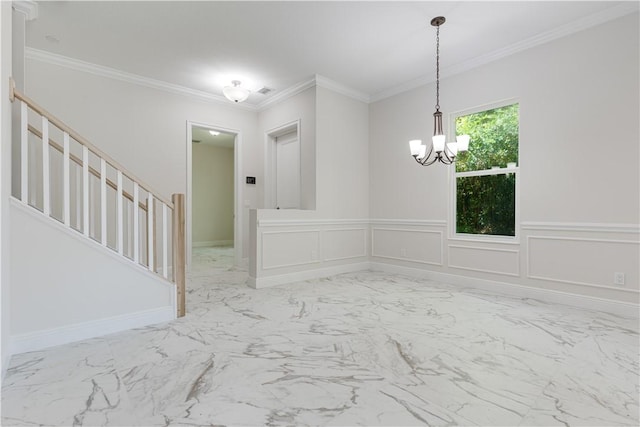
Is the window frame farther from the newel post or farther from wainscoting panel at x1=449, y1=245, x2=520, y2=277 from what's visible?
the newel post

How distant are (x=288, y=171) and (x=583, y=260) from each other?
4.14 metres

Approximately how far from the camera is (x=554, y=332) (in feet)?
8.26

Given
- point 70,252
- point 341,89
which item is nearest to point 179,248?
point 70,252

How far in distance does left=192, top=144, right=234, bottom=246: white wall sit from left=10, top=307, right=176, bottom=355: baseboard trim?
20.2 ft

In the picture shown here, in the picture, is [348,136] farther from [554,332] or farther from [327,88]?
[554,332]

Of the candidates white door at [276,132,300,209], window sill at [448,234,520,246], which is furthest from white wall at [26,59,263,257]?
window sill at [448,234,520,246]

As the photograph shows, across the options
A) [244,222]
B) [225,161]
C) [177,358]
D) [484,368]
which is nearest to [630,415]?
[484,368]

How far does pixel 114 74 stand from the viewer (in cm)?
424

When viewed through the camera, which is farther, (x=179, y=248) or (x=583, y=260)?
(x=583, y=260)

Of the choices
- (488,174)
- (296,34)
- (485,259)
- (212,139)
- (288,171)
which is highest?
(296,34)

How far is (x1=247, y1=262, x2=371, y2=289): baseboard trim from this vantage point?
160 inches

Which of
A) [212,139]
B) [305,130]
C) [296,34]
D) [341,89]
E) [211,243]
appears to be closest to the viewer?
[296,34]

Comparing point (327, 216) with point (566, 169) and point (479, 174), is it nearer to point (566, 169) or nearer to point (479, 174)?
point (479, 174)

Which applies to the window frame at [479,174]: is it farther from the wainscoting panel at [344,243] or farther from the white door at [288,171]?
the white door at [288,171]
